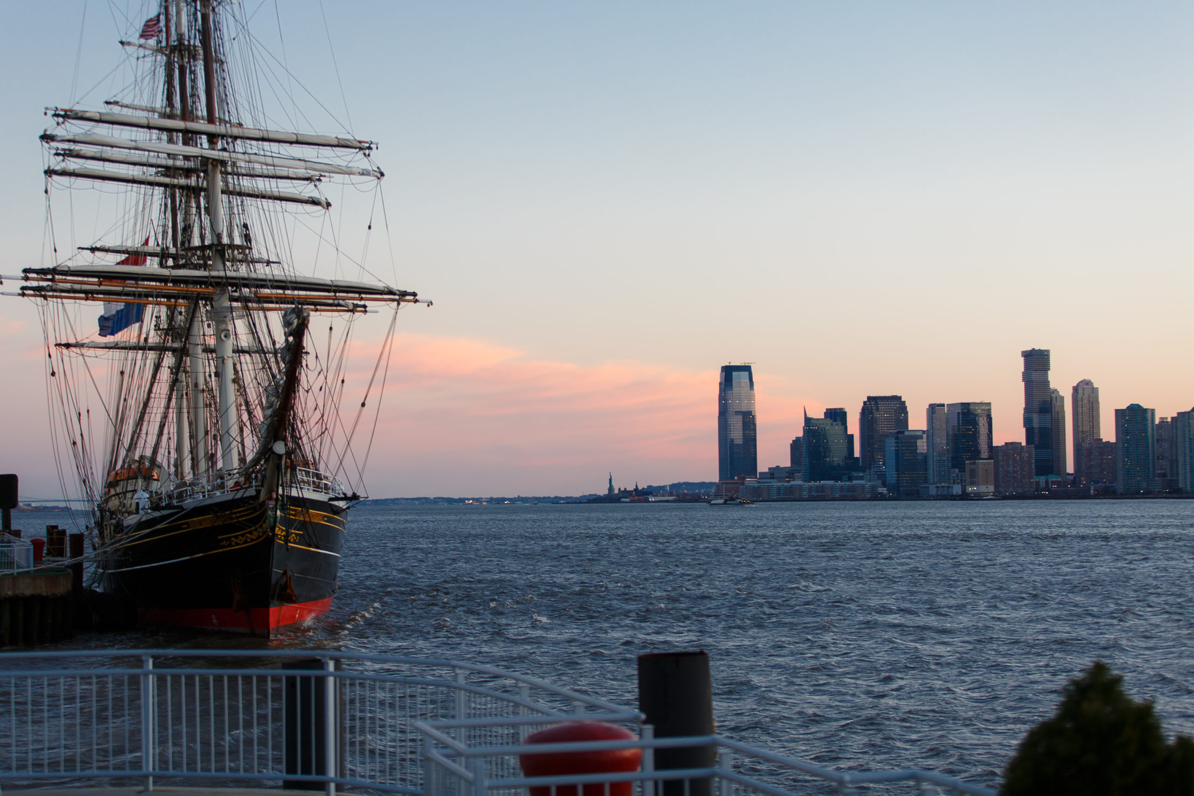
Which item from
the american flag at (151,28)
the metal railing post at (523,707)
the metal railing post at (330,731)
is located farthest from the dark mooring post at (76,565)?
the metal railing post at (523,707)

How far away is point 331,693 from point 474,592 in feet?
138

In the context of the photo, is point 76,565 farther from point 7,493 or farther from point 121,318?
point 121,318

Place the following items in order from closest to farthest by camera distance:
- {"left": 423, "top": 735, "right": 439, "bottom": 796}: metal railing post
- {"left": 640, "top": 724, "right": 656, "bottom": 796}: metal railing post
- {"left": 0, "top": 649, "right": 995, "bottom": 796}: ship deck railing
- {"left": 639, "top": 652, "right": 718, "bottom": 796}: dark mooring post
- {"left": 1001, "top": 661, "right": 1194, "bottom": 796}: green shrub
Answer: {"left": 1001, "top": 661, "right": 1194, "bottom": 796}: green shrub, {"left": 0, "top": 649, "right": 995, "bottom": 796}: ship deck railing, {"left": 423, "top": 735, "right": 439, "bottom": 796}: metal railing post, {"left": 640, "top": 724, "right": 656, "bottom": 796}: metal railing post, {"left": 639, "top": 652, "right": 718, "bottom": 796}: dark mooring post

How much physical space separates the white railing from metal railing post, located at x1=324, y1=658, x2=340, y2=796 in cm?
2455

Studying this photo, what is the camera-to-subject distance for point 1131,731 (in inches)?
140

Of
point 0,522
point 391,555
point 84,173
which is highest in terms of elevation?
point 84,173

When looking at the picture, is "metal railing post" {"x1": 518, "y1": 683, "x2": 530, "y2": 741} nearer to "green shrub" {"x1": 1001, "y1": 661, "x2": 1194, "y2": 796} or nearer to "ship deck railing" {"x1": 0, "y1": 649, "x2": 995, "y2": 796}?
"ship deck railing" {"x1": 0, "y1": 649, "x2": 995, "y2": 796}

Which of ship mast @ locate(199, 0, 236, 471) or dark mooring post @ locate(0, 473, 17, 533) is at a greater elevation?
ship mast @ locate(199, 0, 236, 471)

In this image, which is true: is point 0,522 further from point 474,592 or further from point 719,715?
point 719,715

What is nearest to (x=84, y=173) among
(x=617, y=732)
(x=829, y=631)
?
(x=829, y=631)

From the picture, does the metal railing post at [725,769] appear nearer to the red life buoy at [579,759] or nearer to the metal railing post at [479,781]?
the red life buoy at [579,759]

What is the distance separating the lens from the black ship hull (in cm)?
3048

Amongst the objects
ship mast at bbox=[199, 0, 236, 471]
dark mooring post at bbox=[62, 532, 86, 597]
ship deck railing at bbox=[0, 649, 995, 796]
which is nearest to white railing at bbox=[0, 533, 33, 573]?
dark mooring post at bbox=[62, 532, 86, 597]

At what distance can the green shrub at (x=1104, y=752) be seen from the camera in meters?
3.55
